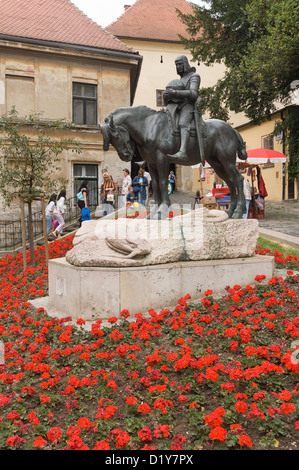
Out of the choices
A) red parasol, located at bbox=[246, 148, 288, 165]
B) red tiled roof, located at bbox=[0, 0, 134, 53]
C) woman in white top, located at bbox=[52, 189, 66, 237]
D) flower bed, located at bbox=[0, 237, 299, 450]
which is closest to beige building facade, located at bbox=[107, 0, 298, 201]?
red tiled roof, located at bbox=[0, 0, 134, 53]

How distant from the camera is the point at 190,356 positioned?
135 inches

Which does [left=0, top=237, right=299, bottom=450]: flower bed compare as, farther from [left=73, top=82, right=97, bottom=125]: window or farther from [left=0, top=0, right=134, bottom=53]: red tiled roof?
[left=0, top=0, right=134, bottom=53]: red tiled roof

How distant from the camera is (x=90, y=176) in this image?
1997 centimetres

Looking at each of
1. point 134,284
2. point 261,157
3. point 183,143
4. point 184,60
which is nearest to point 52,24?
point 261,157

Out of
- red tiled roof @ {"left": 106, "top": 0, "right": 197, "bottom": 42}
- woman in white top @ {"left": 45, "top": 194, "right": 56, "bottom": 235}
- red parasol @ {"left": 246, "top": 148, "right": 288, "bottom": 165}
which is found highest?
red tiled roof @ {"left": 106, "top": 0, "right": 197, "bottom": 42}

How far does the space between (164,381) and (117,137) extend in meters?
3.89

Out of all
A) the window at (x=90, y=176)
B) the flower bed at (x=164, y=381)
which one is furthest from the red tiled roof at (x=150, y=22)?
the flower bed at (x=164, y=381)

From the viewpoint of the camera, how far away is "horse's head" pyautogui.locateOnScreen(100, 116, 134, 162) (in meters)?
5.89

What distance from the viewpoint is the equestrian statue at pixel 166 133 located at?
603cm

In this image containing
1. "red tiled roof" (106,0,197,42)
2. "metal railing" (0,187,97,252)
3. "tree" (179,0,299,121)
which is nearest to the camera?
"tree" (179,0,299,121)

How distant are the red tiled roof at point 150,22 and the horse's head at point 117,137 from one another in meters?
30.7

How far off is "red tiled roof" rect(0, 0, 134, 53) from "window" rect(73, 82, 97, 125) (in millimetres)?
1954

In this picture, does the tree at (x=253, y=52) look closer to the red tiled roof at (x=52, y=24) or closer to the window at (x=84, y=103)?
the red tiled roof at (x=52, y=24)
